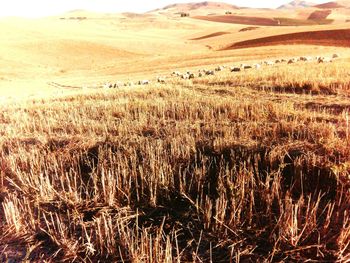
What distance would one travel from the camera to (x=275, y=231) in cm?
329

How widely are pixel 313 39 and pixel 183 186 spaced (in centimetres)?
3123

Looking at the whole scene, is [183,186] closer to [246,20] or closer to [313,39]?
[313,39]

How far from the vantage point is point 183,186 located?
4.02m

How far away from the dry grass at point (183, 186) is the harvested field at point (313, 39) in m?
25.0

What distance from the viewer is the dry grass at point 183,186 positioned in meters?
3.15

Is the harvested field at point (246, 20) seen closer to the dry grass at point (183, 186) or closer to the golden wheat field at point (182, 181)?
the golden wheat field at point (182, 181)

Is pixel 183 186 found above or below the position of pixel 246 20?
below

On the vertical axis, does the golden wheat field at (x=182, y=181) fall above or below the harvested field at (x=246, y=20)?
below

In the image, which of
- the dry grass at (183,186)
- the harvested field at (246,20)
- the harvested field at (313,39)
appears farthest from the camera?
the harvested field at (246,20)

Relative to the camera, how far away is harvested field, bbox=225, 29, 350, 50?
3002 cm

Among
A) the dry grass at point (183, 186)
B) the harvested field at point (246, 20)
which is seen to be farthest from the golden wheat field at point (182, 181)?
the harvested field at point (246, 20)

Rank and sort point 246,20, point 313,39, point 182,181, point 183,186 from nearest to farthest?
1. point 183,186
2. point 182,181
3. point 313,39
4. point 246,20

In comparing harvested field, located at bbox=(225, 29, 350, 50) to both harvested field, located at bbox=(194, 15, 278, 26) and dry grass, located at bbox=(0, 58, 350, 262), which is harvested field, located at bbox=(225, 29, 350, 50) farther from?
harvested field, located at bbox=(194, 15, 278, 26)

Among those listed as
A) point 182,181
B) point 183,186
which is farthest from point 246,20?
point 183,186
